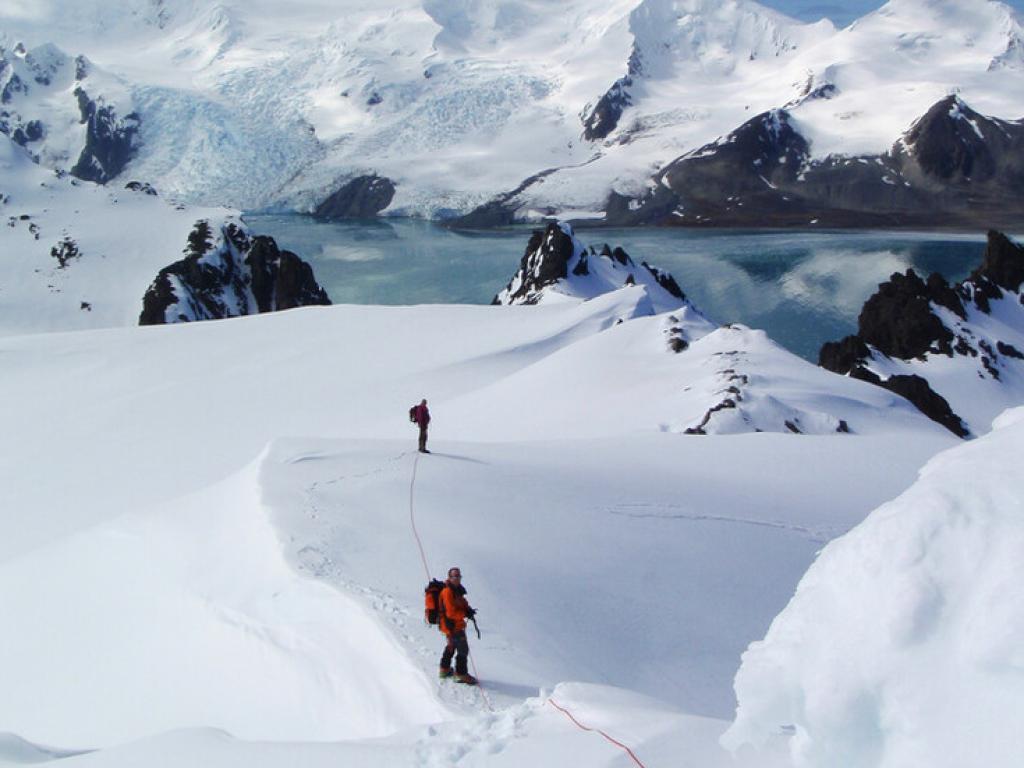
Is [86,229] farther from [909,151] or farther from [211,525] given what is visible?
[909,151]

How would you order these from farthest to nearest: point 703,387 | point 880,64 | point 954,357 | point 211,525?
point 880,64 < point 954,357 < point 703,387 < point 211,525

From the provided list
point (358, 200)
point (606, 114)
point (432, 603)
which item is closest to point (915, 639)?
point (432, 603)

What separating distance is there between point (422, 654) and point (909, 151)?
145m

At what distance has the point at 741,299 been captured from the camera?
70.6 meters

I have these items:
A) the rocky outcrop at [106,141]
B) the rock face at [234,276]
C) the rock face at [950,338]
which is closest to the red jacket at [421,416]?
the rock face at [950,338]

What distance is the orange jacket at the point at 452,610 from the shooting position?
6422 mm

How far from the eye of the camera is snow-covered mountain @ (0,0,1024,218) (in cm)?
12694

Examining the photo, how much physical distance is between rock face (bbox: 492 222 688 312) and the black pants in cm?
4318

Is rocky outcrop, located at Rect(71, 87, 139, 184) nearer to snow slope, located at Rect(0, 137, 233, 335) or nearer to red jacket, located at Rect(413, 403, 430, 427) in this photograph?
snow slope, located at Rect(0, 137, 233, 335)

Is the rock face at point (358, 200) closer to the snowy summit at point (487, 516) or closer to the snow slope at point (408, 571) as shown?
the snowy summit at point (487, 516)

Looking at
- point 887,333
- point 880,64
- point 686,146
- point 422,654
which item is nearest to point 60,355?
point 422,654

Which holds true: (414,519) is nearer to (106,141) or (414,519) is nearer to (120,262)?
(120,262)

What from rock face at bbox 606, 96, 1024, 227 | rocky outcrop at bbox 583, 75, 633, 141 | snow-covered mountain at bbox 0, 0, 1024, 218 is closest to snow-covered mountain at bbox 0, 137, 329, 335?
snow-covered mountain at bbox 0, 0, 1024, 218

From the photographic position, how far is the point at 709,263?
86.7 meters
